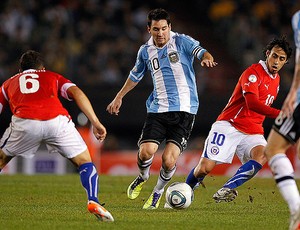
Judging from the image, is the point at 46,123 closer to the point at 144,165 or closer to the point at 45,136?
the point at 45,136

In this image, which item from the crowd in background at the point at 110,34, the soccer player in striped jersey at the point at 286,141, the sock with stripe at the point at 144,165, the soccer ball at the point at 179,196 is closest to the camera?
the soccer player in striped jersey at the point at 286,141

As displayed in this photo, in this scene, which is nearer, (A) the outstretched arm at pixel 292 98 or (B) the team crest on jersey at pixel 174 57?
(A) the outstretched arm at pixel 292 98

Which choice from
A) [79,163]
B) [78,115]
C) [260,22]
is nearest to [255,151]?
Answer: [79,163]

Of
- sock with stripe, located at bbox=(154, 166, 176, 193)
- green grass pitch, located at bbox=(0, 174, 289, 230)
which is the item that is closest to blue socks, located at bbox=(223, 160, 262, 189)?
green grass pitch, located at bbox=(0, 174, 289, 230)

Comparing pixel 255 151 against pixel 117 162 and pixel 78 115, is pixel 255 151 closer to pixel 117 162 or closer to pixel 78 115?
pixel 117 162

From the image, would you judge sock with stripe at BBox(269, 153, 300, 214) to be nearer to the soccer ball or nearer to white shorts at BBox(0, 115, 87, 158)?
white shorts at BBox(0, 115, 87, 158)

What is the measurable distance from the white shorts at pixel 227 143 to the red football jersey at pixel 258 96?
9 cm

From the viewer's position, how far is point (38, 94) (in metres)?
9.22

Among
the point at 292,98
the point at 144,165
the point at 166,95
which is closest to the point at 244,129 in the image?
the point at 166,95

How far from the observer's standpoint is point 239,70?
24922 millimetres

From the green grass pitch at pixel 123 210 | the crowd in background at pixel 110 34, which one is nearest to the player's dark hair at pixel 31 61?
the green grass pitch at pixel 123 210

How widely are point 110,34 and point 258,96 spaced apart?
42.3 feet

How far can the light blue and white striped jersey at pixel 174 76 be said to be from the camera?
11445 millimetres

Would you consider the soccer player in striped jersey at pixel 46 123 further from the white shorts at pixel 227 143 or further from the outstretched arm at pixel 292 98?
the white shorts at pixel 227 143
